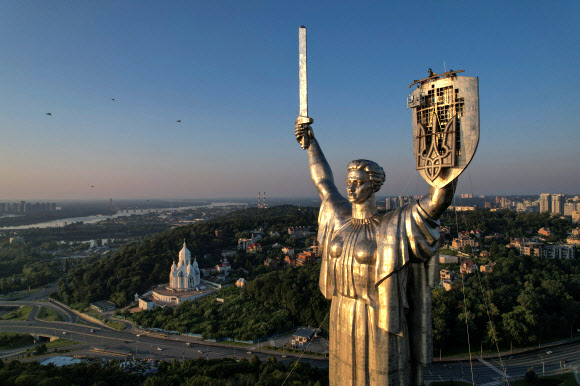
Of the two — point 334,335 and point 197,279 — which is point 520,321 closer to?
point 334,335

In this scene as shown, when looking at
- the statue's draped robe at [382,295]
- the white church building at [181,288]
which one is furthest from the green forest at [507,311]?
the white church building at [181,288]

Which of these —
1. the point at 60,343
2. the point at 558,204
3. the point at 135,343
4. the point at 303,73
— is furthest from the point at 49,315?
the point at 558,204

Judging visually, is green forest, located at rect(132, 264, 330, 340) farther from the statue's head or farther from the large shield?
the large shield

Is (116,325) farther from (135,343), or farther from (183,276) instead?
(183,276)

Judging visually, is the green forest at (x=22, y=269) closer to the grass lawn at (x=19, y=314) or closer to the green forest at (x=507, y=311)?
the grass lawn at (x=19, y=314)

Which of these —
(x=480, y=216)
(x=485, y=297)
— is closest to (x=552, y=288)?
(x=485, y=297)

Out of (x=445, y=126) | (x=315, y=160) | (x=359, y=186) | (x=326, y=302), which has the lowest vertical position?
(x=326, y=302)

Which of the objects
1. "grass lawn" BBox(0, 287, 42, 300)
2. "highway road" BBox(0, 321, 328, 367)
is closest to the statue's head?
"highway road" BBox(0, 321, 328, 367)
